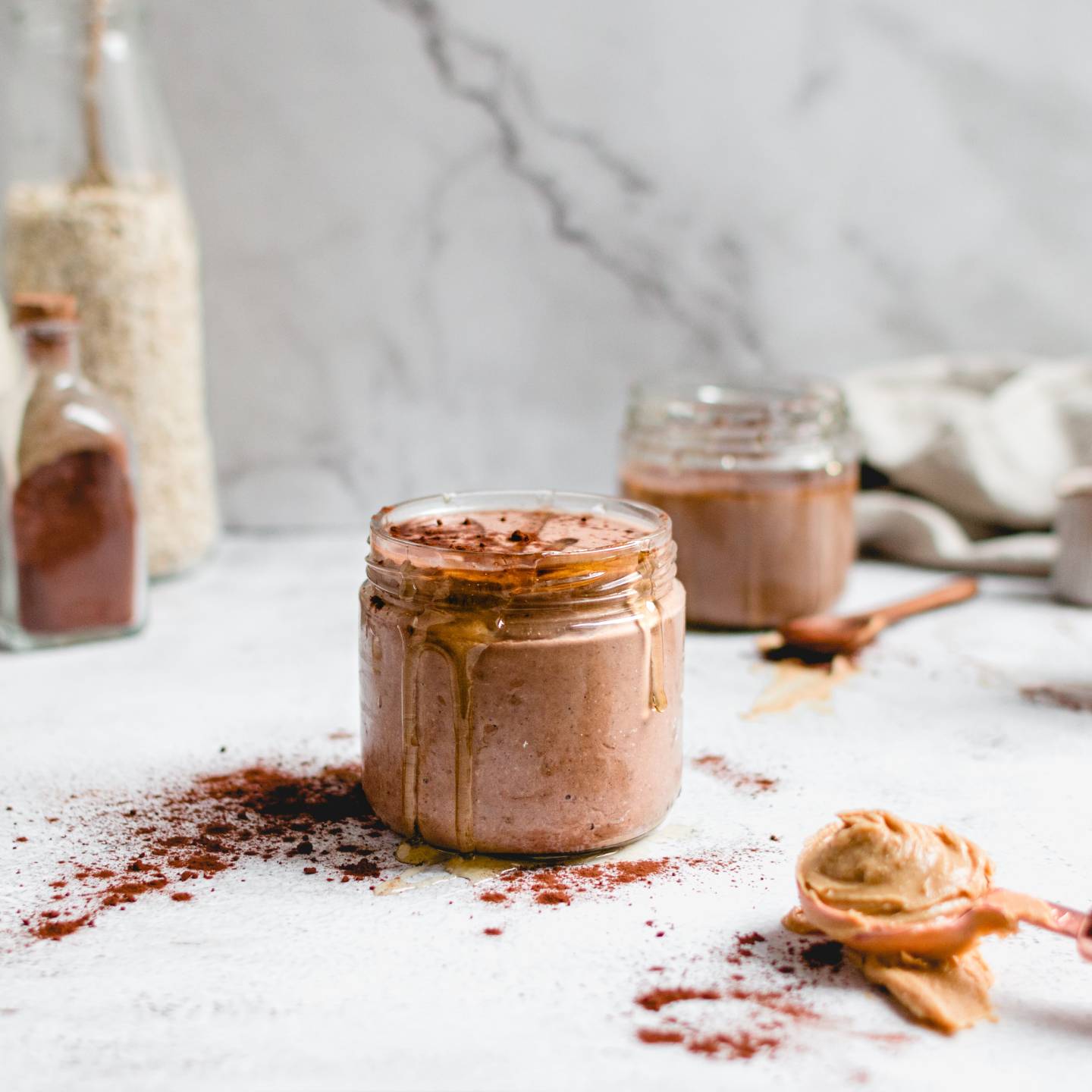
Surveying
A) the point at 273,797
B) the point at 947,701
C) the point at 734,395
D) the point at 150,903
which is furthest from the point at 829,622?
the point at 150,903

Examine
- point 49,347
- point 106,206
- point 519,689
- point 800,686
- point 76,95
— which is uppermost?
point 76,95

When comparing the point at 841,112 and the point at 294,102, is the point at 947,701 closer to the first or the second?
the point at 841,112

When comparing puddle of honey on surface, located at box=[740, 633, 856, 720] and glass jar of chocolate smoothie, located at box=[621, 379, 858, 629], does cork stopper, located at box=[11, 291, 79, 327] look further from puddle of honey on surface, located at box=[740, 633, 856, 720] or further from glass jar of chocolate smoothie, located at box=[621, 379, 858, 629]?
puddle of honey on surface, located at box=[740, 633, 856, 720]

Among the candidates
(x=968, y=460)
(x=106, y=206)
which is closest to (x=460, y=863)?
(x=106, y=206)

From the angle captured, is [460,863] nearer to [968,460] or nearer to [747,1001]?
[747,1001]

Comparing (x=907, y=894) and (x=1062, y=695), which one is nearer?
(x=907, y=894)

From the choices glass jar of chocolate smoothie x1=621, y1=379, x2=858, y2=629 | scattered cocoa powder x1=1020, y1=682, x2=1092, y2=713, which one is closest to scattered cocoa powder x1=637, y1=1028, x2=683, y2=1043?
scattered cocoa powder x1=1020, y1=682, x2=1092, y2=713

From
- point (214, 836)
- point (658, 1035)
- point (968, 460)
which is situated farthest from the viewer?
point (968, 460)

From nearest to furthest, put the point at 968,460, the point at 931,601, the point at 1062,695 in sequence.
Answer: the point at 1062,695, the point at 931,601, the point at 968,460
